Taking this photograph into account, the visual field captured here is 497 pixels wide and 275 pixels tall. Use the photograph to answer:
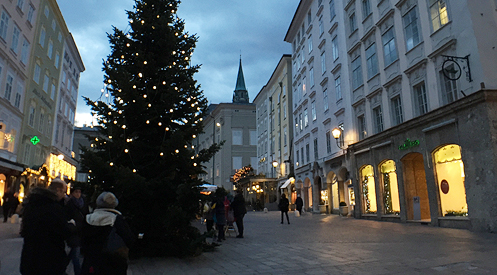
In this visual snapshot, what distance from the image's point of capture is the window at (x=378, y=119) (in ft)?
64.2

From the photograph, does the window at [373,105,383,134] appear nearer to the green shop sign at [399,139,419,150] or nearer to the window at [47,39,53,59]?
the green shop sign at [399,139,419,150]

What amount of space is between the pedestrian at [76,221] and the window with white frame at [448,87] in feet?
45.8

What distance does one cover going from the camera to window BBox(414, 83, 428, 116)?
51.8 feet

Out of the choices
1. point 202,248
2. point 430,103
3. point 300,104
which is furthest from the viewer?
point 300,104

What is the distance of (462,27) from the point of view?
13258mm

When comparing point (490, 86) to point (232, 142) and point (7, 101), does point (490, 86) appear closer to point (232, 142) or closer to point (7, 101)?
point (7, 101)

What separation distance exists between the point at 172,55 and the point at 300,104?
26527 mm

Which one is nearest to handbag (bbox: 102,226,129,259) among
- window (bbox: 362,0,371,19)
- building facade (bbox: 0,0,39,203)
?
window (bbox: 362,0,371,19)

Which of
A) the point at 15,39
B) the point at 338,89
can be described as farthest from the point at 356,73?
the point at 15,39

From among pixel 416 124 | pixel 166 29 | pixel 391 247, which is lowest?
pixel 391 247

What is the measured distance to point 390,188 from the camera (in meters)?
19.0

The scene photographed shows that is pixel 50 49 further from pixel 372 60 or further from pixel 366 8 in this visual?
pixel 372 60

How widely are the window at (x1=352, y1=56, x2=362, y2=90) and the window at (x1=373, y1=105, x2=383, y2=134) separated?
2.52 metres

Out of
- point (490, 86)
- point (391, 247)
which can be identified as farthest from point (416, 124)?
point (391, 247)
